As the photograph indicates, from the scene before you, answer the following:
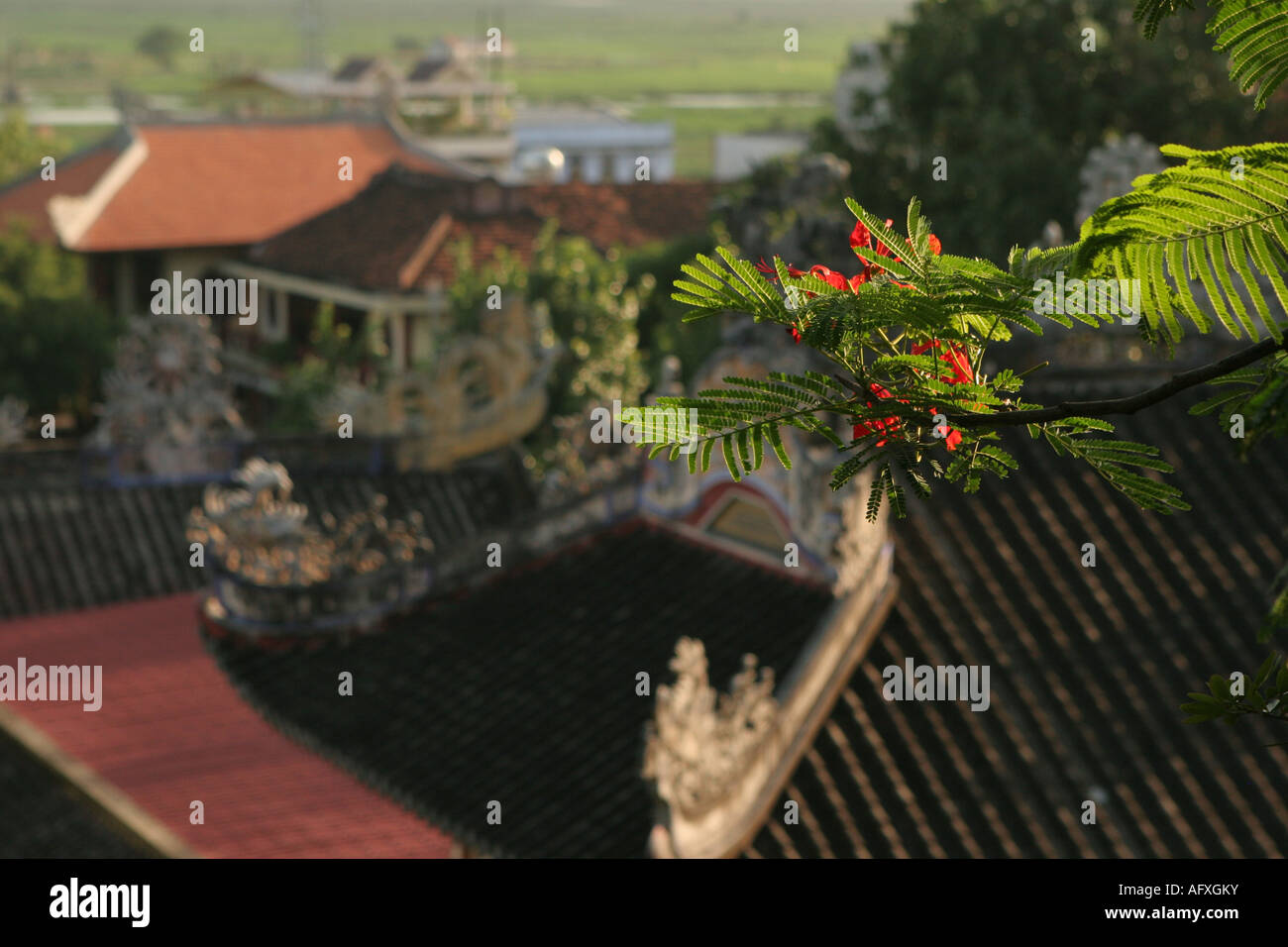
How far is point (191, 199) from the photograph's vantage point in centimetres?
5216

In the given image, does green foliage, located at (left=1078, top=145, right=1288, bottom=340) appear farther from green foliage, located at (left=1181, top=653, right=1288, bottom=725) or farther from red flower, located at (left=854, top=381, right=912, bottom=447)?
green foliage, located at (left=1181, top=653, right=1288, bottom=725)

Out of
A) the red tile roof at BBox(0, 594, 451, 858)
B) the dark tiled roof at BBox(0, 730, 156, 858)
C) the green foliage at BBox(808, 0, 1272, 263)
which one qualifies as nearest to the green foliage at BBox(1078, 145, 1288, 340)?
the red tile roof at BBox(0, 594, 451, 858)

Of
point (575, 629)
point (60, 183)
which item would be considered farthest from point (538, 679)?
point (60, 183)

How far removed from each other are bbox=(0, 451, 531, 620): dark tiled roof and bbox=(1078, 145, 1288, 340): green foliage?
1810cm

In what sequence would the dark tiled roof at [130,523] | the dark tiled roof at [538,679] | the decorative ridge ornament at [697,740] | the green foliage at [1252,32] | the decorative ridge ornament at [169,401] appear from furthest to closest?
the decorative ridge ornament at [169,401] < the dark tiled roof at [130,523] < the dark tiled roof at [538,679] < the decorative ridge ornament at [697,740] < the green foliage at [1252,32]

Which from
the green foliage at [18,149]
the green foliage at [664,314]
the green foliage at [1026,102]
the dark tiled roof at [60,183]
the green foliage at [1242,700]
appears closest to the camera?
the green foliage at [1242,700]

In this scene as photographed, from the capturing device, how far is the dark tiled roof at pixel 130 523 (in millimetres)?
22000

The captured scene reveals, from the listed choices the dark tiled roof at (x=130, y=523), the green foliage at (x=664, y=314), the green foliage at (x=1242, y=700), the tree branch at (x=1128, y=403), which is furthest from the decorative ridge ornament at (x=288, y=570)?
the green foliage at (x=664, y=314)

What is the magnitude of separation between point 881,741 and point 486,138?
7524 centimetres

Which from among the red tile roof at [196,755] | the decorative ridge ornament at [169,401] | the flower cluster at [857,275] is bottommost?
the red tile roof at [196,755]

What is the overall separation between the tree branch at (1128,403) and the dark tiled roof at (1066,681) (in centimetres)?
841

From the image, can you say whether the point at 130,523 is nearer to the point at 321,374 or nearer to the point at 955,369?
the point at 321,374

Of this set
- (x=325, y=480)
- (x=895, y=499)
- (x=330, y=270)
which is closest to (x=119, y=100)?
Answer: (x=330, y=270)

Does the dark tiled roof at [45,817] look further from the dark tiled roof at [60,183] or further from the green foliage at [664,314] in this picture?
the dark tiled roof at [60,183]
